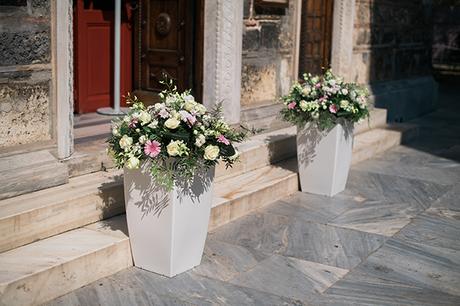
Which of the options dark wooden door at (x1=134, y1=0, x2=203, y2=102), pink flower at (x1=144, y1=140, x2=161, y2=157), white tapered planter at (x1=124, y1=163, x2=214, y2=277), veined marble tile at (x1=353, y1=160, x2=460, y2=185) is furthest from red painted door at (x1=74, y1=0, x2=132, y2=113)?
pink flower at (x1=144, y1=140, x2=161, y2=157)

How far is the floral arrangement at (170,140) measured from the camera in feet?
13.1

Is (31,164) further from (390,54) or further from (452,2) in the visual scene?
(452,2)

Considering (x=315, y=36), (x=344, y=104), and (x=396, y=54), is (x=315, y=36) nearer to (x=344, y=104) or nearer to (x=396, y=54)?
→ (x=396, y=54)

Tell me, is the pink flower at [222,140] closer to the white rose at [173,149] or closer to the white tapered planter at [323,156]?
the white rose at [173,149]

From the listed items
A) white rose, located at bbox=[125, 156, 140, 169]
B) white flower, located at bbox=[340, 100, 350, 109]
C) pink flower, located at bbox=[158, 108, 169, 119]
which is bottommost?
white rose, located at bbox=[125, 156, 140, 169]

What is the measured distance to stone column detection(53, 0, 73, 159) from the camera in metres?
4.76

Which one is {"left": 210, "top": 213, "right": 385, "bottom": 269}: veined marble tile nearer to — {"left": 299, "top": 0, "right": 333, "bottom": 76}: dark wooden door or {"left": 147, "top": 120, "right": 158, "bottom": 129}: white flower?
{"left": 147, "top": 120, "right": 158, "bottom": 129}: white flower

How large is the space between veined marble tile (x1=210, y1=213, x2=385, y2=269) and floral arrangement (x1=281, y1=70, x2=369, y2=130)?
35.0 inches

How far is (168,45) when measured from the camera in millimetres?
7238

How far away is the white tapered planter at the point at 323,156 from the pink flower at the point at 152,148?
92.2 inches

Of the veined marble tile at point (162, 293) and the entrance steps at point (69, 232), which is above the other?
the entrance steps at point (69, 232)

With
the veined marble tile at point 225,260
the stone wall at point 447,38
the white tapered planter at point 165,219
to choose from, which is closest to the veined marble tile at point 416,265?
the veined marble tile at point 225,260

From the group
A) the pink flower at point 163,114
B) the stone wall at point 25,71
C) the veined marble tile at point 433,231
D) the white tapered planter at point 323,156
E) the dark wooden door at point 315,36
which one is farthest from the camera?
the dark wooden door at point 315,36

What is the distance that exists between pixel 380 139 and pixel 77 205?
4.57 meters
